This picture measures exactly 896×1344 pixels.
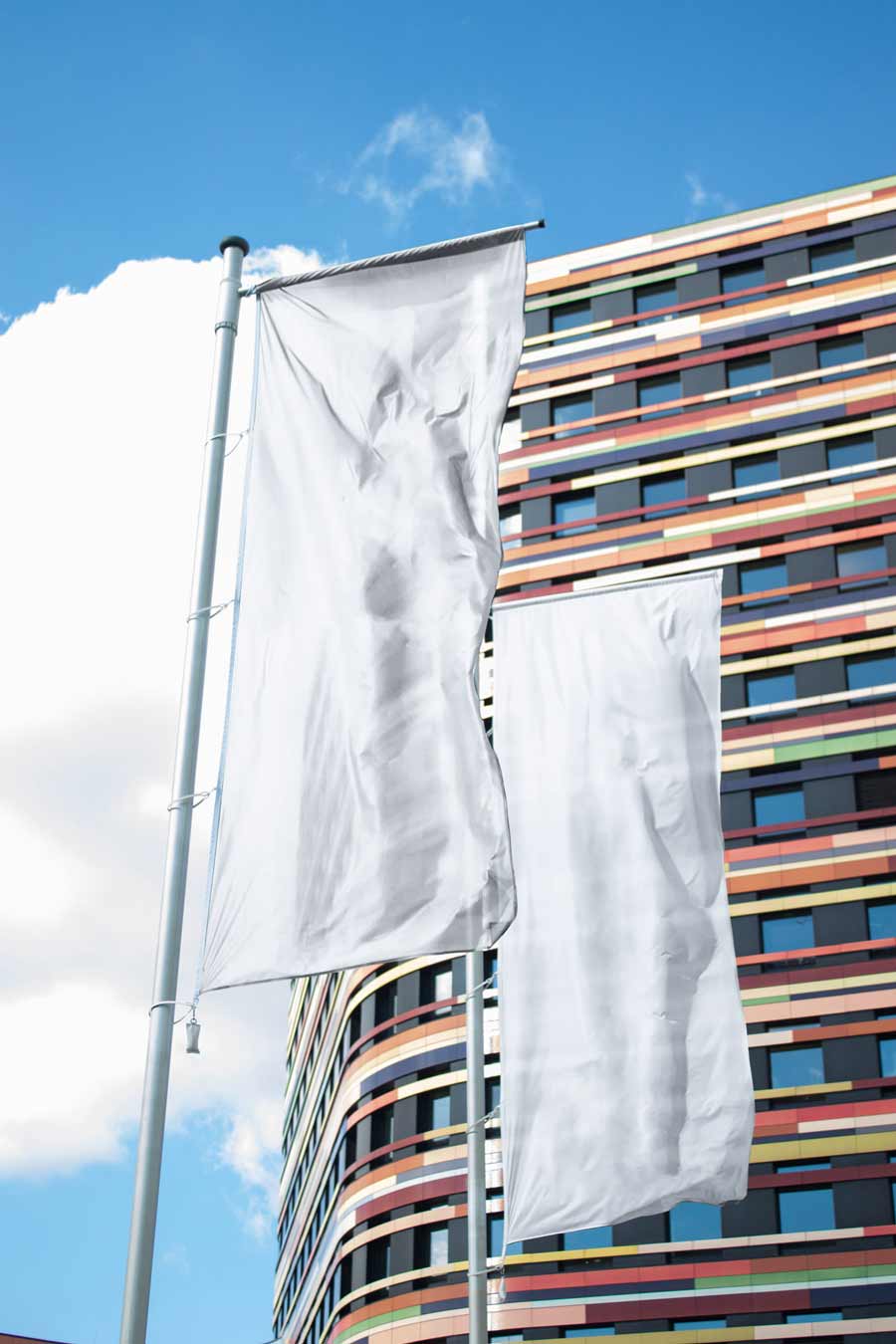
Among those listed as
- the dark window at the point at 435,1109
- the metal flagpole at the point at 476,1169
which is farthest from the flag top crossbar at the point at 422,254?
the dark window at the point at 435,1109

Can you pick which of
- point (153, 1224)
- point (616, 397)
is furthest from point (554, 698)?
point (616, 397)

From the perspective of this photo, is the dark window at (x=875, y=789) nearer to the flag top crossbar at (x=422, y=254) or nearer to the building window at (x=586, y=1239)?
the building window at (x=586, y=1239)

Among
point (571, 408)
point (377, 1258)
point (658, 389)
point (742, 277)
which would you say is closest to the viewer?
point (377, 1258)

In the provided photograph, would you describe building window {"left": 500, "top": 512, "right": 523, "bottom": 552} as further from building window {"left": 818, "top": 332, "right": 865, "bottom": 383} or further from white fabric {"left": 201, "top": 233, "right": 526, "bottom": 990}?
white fabric {"left": 201, "top": 233, "right": 526, "bottom": 990}

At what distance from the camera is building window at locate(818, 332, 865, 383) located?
2275 inches

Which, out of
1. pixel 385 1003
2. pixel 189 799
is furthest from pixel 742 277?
pixel 189 799

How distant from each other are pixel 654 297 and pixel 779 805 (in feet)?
63.0

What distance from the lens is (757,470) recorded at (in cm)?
5762

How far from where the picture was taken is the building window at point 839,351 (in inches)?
2275

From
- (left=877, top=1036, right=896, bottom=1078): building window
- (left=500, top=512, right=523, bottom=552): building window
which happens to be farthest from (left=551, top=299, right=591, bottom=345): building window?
(left=877, top=1036, right=896, bottom=1078): building window

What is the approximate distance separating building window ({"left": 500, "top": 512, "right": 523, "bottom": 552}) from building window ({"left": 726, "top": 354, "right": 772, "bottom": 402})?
8.07 metres

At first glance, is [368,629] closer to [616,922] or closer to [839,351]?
[616,922]

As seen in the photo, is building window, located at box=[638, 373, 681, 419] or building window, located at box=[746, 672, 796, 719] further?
building window, located at box=[638, 373, 681, 419]

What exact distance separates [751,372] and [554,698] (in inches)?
1395
